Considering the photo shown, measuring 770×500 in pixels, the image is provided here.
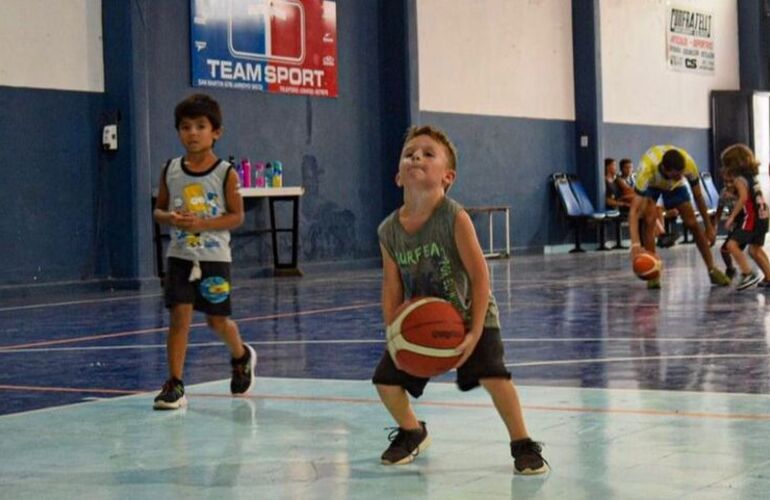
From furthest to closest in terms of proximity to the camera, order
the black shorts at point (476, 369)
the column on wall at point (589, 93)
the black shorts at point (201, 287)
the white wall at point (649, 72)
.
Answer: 1. the white wall at point (649, 72)
2. the column on wall at point (589, 93)
3. the black shorts at point (201, 287)
4. the black shorts at point (476, 369)

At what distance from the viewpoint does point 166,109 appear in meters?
17.0

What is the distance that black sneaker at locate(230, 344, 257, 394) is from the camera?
21.7 ft

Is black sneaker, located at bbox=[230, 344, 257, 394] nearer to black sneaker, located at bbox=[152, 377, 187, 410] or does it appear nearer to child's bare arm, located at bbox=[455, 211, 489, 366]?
black sneaker, located at bbox=[152, 377, 187, 410]

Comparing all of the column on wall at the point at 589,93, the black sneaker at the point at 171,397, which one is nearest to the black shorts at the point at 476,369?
the black sneaker at the point at 171,397

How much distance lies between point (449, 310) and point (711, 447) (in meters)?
1.03

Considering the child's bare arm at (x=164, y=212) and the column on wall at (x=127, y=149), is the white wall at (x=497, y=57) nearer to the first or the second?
the column on wall at (x=127, y=149)

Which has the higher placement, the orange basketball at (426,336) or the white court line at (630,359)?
the orange basketball at (426,336)

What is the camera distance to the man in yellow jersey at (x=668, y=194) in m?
13.5

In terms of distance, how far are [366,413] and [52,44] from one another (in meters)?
10.9

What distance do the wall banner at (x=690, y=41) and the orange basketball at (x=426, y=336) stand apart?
24139 mm

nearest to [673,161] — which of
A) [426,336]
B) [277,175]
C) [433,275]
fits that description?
[277,175]

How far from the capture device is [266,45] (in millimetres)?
18531

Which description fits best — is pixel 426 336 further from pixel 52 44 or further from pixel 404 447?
pixel 52 44

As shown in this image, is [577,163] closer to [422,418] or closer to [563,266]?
[563,266]
